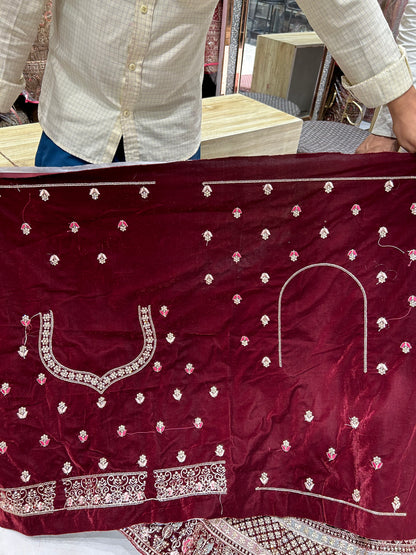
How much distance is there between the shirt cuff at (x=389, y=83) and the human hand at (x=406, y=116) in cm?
2

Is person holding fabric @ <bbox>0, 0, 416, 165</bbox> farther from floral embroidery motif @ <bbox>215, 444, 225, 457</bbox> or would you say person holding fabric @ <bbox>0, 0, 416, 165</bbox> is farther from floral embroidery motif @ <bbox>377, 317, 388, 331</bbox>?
floral embroidery motif @ <bbox>215, 444, 225, 457</bbox>

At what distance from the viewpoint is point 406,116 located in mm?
876

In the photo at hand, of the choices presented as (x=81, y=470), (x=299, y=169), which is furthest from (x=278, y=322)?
(x=81, y=470)

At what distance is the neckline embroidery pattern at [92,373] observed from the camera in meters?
1.01

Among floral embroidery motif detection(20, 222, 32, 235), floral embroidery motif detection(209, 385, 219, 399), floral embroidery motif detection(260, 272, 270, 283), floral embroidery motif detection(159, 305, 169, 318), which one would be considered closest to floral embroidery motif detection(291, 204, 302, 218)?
floral embroidery motif detection(260, 272, 270, 283)

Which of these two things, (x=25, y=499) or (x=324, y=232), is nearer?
(x=324, y=232)

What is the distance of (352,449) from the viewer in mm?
1132

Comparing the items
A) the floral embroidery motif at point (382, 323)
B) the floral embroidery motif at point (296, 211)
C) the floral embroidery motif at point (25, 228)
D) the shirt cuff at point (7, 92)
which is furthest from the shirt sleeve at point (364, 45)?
the floral embroidery motif at point (25, 228)

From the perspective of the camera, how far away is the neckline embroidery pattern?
1.01 m

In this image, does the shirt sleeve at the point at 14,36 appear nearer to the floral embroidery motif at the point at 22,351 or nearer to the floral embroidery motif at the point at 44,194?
the floral embroidery motif at the point at 44,194

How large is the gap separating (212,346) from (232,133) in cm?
106

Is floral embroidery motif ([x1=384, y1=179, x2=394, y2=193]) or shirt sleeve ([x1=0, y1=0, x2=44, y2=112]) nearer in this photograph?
shirt sleeve ([x1=0, y1=0, x2=44, y2=112])

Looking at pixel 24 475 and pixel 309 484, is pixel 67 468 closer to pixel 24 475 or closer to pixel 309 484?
pixel 24 475

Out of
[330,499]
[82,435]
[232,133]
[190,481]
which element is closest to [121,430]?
[82,435]
